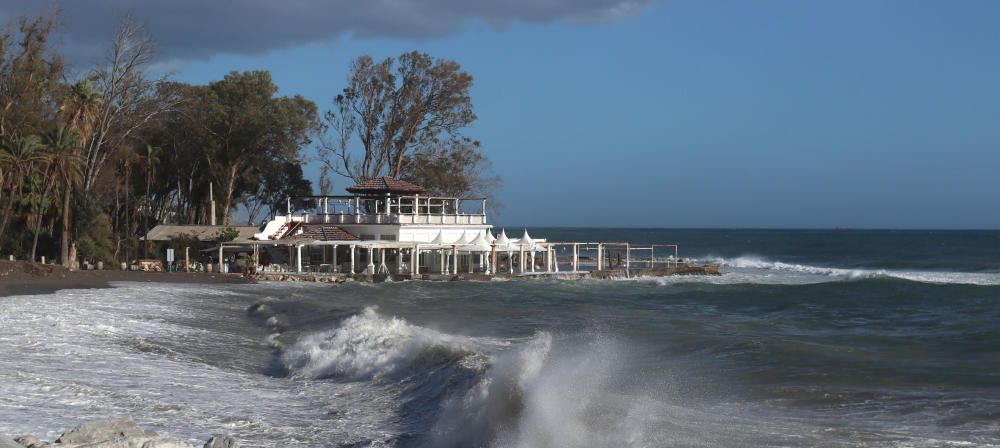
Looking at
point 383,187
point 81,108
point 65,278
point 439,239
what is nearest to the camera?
point 65,278

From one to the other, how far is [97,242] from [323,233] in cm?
986

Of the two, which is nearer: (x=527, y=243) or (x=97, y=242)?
(x=97, y=242)

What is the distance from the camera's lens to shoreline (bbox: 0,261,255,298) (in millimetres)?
30359

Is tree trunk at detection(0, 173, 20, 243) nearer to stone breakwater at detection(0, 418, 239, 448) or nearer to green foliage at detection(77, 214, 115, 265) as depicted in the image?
green foliage at detection(77, 214, 115, 265)

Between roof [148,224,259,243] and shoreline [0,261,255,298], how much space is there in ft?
26.3

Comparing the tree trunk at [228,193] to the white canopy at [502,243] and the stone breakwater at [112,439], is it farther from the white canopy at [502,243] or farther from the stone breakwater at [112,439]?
the stone breakwater at [112,439]

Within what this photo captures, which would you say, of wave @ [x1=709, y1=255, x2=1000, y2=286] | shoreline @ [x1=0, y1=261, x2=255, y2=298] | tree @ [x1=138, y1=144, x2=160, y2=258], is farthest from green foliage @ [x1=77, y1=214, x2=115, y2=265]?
wave @ [x1=709, y1=255, x2=1000, y2=286]

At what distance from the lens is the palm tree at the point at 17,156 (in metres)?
37.0

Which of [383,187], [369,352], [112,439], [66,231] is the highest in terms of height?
[383,187]

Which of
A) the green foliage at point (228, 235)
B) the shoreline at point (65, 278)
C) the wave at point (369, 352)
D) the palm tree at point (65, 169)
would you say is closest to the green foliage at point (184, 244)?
the green foliage at point (228, 235)

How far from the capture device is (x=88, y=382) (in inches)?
502

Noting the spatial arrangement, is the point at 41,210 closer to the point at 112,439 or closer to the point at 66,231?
the point at 66,231

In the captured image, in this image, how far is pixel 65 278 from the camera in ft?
112

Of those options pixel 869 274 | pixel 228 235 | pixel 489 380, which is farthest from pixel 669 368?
pixel 869 274
